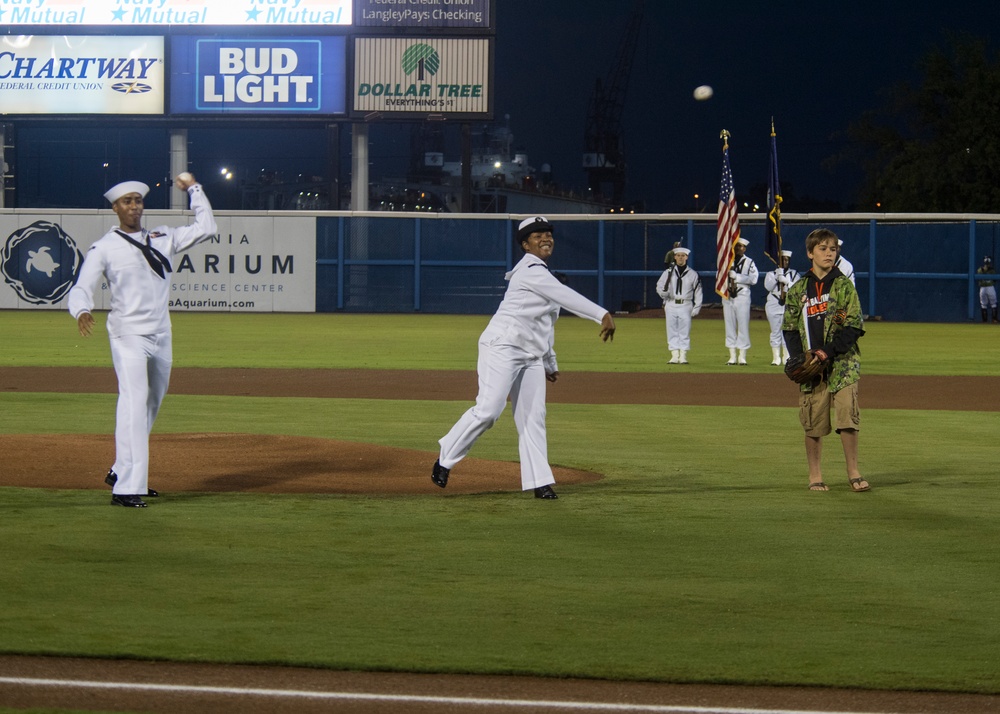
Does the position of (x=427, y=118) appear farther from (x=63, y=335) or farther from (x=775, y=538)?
(x=775, y=538)

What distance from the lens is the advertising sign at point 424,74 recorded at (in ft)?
127

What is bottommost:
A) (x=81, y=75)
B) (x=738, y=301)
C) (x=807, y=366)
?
(x=807, y=366)

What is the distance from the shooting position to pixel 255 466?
10031mm

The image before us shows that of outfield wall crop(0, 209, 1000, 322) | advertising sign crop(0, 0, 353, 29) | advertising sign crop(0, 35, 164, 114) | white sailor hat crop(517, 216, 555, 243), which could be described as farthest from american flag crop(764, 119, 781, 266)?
advertising sign crop(0, 35, 164, 114)

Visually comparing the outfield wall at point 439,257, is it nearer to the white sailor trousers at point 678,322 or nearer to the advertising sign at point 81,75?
the advertising sign at point 81,75

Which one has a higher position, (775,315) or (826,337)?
(775,315)

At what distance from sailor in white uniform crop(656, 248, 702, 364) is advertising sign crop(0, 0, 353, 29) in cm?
1969

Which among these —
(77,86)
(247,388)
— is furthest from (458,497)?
(77,86)

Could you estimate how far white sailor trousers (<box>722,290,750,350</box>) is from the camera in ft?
71.3

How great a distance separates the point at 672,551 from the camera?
698 cm

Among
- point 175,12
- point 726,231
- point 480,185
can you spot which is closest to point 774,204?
point 726,231

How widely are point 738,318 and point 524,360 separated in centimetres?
1383

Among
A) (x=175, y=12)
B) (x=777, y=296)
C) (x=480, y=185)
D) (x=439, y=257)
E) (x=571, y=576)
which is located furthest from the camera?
(x=480, y=185)

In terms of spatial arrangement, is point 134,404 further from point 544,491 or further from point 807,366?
point 807,366
